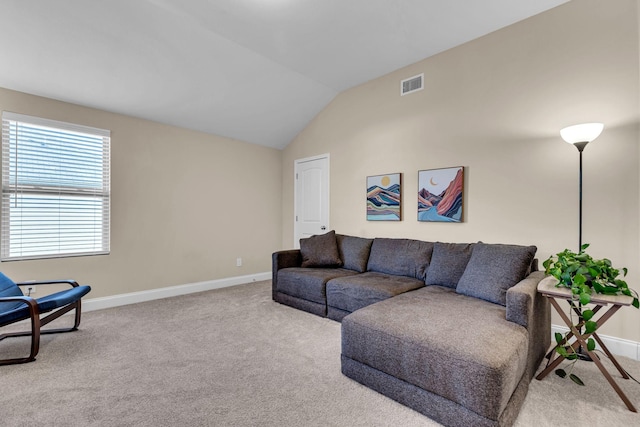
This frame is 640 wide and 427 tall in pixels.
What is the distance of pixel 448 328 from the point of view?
67.4 inches

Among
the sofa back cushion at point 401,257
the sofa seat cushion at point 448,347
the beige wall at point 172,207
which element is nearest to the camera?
the sofa seat cushion at point 448,347

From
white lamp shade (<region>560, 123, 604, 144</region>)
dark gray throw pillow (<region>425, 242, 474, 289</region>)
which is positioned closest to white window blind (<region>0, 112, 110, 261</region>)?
dark gray throw pillow (<region>425, 242, 474, 289</region>)

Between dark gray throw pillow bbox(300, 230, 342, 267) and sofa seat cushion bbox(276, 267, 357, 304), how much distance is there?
117 mm

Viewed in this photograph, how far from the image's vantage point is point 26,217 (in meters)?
3.08

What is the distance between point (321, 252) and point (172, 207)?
7.23 ft

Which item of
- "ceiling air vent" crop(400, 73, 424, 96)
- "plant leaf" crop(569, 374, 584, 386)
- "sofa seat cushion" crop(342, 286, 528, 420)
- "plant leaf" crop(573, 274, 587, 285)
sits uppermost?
"ceiling air vent" crop(400, 73, 424, 96)

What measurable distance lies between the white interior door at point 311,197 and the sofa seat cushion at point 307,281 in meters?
1.17

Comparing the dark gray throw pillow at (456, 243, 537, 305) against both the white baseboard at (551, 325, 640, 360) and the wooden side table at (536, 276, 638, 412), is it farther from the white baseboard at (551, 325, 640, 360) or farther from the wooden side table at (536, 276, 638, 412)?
the white baseboard at (551, 325, 640, 360)

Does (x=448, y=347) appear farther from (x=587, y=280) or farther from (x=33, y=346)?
(x=33, y=346)

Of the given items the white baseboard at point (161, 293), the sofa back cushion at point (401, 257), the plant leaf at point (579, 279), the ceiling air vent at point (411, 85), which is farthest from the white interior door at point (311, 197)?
the plant leaf at point (579, 279)

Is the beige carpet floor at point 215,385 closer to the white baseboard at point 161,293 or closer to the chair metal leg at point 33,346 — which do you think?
the chair metal leg at point 33,346

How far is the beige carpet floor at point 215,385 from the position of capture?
1.61 m

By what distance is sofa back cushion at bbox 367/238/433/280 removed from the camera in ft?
10.3

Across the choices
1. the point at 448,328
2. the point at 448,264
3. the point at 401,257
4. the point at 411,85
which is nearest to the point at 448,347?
the point at 448,328
